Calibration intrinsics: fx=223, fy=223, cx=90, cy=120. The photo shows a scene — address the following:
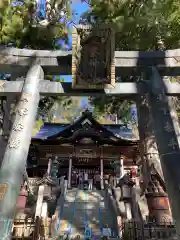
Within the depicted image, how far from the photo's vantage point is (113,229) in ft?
23.0

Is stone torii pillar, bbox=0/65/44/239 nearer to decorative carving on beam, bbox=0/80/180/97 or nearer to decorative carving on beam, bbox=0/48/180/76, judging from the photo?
decorative carving on beam, bbox=0/80/180/97

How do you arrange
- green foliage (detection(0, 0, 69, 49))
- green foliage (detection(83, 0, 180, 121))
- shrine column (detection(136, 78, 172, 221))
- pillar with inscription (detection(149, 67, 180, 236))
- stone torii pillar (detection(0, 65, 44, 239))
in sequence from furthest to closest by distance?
green foliage (detection(0, 0, 69, 49))
green foliage (detection(83, 0, 180, 121))
shrine column (detection(136, 78, 172, 221))
pillar with inscription (detection(149, 67, 180, 236))
stone torii pillar (detection(0, 65, 44, 239))

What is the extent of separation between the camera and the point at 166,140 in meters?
4.86

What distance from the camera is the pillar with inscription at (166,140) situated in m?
4.23

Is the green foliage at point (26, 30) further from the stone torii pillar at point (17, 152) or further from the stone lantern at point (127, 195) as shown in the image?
the stone lantern at point (127, 195)

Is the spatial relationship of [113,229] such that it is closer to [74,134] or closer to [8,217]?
[8,217]

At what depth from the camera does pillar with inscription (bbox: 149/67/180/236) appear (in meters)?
4.23

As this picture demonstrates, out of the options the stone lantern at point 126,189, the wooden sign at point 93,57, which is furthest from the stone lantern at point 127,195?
the wooden sign at point 93,57

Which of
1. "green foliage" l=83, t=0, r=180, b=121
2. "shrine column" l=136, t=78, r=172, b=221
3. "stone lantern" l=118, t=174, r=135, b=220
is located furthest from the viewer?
"green foliage" l=83, t=0, r=180, b=121

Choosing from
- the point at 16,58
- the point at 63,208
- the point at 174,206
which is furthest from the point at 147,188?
the point at 16,58

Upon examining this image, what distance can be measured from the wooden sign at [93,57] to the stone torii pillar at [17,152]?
1.10 metres

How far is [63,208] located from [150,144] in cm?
421

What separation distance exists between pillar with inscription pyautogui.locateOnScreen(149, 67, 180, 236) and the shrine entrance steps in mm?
3034

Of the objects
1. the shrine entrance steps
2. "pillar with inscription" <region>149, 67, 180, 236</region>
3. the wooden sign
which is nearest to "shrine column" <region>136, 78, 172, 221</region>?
"pillar with inscription" <region>149, 67, 180, 236</region>
